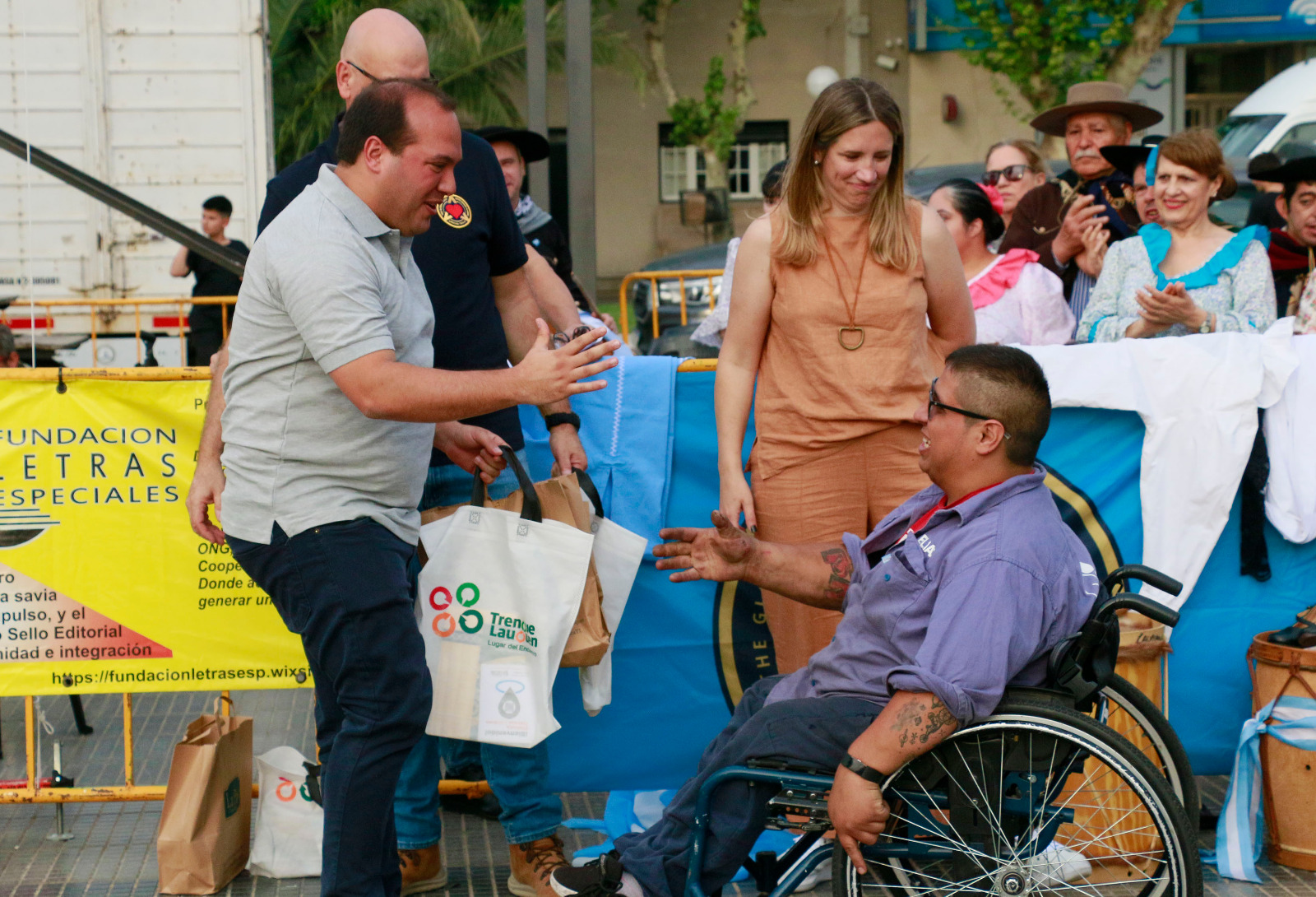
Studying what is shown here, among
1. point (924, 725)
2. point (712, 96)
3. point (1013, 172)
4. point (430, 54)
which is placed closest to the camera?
point (924, 725)

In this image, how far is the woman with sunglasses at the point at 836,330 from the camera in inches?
141

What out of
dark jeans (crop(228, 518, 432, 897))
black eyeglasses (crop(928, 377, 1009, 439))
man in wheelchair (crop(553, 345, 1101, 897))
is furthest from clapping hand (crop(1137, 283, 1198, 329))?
dark jeans (crop(228, 518, 432, 897))

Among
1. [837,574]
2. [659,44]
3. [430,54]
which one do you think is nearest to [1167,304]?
[837,574]

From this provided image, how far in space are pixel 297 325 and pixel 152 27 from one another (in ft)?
25.2

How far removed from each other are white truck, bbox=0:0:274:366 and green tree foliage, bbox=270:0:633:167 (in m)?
7.07

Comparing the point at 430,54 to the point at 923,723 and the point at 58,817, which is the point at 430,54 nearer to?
the point at 58,817

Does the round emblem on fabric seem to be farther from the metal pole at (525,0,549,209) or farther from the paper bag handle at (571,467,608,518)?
the metal pole at (525,0,549,209)

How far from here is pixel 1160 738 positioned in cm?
308

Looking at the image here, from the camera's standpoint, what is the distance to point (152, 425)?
162 inches

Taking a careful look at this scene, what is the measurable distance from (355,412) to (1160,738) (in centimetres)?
197

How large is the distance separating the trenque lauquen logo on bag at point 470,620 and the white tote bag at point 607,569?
0.29 meters

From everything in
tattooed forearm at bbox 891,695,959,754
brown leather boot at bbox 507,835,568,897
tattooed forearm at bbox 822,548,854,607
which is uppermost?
tattooed forearm at bbox 822,548,854,607

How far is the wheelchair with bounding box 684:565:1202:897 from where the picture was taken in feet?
9.07

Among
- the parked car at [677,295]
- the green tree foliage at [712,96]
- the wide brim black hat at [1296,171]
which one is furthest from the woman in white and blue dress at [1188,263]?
the green tree foliage at [712,96]
